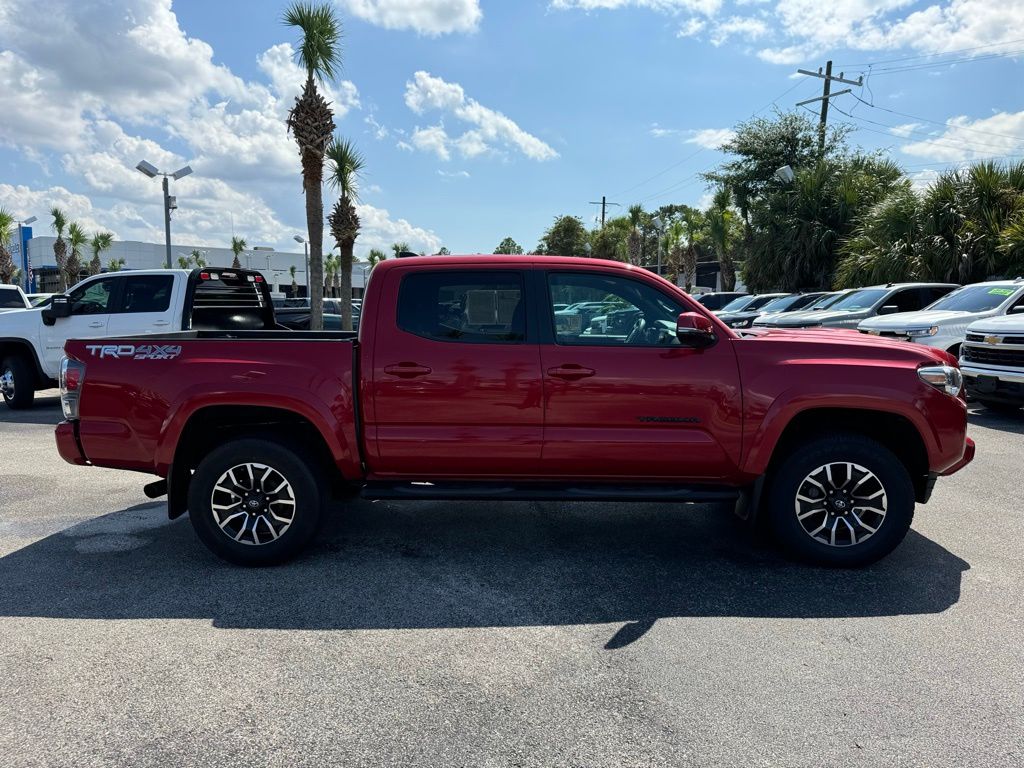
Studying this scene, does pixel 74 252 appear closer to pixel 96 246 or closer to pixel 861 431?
pixel 96 246

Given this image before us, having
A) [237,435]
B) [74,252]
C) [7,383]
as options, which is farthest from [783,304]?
[74,252]

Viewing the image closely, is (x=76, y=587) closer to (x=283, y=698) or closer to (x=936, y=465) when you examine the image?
(x=283, y=698)

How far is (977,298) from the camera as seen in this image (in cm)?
1179

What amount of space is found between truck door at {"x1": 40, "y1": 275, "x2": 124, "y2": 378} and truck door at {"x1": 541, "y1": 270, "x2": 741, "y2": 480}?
8.16 meters

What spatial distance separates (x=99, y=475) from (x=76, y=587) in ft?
9.86

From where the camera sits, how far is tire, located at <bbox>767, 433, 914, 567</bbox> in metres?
4.40

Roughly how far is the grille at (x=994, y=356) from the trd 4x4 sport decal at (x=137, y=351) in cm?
972

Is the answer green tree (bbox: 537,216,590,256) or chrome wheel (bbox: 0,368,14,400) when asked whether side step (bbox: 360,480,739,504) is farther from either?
green tree (bbox: 537,216,590,256)

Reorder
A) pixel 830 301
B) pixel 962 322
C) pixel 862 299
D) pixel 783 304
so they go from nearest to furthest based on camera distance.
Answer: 1. pixel 962 322
2. pixel 862 299
3. pixel 830 301
4. pixel 783 304

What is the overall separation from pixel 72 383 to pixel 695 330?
382 cm

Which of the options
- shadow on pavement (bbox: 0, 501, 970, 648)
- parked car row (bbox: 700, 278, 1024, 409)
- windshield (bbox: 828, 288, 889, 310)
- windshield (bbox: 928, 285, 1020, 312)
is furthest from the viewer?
windshield (bbox: 828, 288, 889, 310)

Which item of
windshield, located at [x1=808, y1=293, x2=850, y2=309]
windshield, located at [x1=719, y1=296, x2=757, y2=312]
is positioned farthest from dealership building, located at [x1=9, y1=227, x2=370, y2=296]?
windshield, located at [x1=808, y1=293, x2=850, y2=309]

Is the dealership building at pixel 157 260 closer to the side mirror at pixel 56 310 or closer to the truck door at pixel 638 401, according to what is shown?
the side mirror at pixel 56 310

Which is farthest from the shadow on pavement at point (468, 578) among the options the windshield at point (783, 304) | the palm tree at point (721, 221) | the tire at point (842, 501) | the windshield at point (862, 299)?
the palm tree at point (721, 221)
